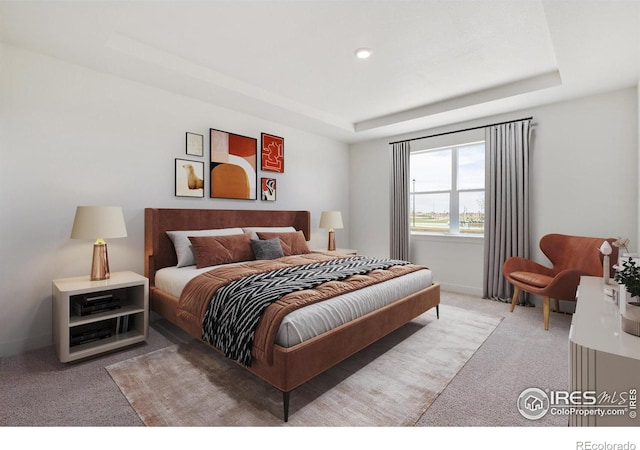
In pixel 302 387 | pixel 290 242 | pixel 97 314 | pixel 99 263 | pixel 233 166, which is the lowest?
pixel 302 387

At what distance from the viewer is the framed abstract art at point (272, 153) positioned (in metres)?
4.30

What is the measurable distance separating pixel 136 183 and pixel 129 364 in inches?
69.9

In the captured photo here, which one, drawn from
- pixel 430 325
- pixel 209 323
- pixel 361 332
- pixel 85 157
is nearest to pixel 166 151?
pixel 85 157

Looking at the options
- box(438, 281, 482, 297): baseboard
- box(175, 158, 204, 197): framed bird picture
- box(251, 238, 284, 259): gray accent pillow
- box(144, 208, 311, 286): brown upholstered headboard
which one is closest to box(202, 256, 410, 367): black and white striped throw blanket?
box(251, 238, 284, 259): gray accent pillow

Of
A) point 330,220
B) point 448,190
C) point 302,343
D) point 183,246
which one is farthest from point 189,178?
point 448,190

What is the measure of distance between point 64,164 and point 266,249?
201 centimetres

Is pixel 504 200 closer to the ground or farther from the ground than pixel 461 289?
farther from the ground

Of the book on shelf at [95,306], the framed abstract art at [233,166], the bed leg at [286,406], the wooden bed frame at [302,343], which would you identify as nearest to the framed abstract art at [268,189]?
the framed abstract art at [233,166]

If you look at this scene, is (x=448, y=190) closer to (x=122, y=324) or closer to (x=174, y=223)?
(x=174, y=223)

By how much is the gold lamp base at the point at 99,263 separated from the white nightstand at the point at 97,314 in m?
0.06

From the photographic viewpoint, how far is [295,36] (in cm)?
250

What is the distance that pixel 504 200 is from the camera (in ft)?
12.9

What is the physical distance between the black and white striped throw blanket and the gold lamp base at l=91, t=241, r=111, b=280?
114 centimetres

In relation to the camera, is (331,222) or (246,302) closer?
(246,302)
